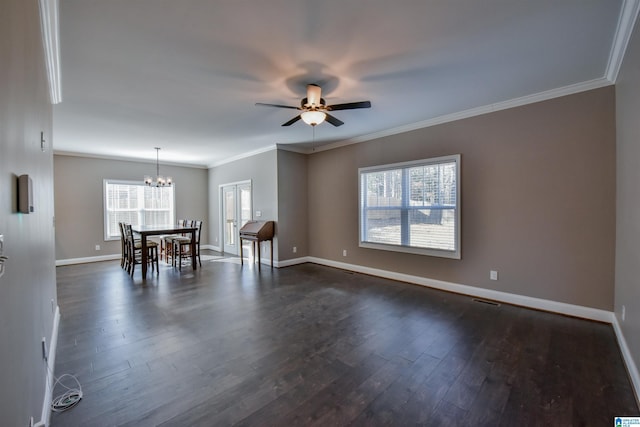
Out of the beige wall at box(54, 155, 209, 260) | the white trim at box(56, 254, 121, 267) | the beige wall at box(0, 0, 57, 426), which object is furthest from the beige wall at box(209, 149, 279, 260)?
the beige wall at box(0, 0, 57, 426)

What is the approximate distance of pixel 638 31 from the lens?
1.99 meters

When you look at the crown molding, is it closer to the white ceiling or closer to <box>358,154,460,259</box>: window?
the white ceiling

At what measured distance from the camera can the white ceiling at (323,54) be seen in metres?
1.96

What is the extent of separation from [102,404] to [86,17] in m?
2.67

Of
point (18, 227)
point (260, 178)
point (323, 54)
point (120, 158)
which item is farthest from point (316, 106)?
point (120, 158)

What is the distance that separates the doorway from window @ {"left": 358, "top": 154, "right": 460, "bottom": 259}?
3.09 m

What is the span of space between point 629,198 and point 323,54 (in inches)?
114

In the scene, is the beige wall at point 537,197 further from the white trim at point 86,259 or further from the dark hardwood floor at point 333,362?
the white trim at point 86,259

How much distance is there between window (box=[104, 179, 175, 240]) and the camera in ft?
22.8

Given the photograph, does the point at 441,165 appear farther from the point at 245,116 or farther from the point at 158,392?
the point at 158,392

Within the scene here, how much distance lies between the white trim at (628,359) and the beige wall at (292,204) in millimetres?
4899

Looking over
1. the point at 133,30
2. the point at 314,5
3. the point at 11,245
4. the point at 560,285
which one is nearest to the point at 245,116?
the point at 133,30

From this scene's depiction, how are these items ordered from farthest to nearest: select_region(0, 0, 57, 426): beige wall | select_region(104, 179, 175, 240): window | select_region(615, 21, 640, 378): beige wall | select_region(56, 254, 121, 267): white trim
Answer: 1. select_region(104, 179, 175, 240): window
2. select_region(56, 254, 121, 267): white trim
3. select_region(615, 21, 640, 378): beige wall
4. select_region(0, 0, 57, 426): beige wall

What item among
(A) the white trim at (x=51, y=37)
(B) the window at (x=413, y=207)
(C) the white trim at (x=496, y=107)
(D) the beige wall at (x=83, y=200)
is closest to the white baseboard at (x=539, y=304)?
(B) the window at (x=413, y=207)
